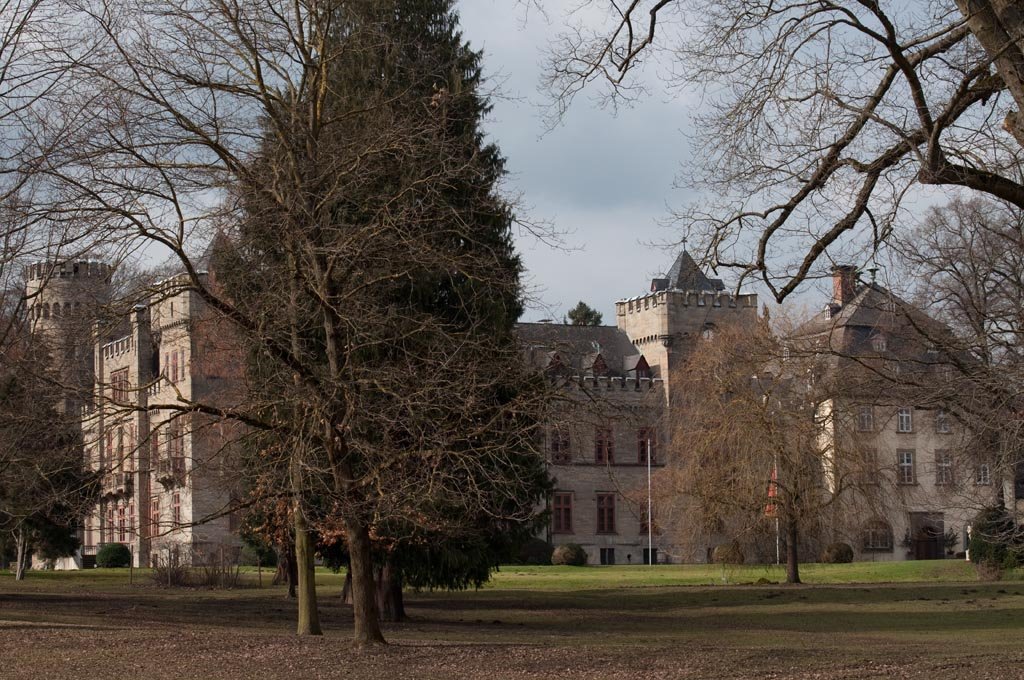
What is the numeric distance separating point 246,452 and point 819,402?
20775 mm

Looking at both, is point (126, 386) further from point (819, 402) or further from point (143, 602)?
point (819, 402)

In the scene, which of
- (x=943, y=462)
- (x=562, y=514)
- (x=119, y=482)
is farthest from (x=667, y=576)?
(x=119, y=482)

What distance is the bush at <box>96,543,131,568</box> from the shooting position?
4891 cm

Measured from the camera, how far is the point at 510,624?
2267 cm

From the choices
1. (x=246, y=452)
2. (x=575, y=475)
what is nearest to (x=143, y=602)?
(x=246, y=452)

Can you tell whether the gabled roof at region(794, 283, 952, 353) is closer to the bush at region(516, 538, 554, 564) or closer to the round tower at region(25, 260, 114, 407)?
the round tower at region(25, 260, 114, 407)

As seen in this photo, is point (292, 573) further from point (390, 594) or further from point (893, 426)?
point (893, 426)

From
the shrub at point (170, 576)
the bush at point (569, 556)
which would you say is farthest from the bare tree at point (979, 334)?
the bush at point (569, 556)

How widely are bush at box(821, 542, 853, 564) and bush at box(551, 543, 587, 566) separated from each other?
10.6 m

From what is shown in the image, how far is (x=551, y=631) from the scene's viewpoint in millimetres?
21094

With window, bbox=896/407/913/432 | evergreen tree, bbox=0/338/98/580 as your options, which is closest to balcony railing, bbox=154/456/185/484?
evergreen tree, bbox=0/338/98/580

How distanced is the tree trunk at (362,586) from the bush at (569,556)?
38.9 m

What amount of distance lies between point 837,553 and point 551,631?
105 ft

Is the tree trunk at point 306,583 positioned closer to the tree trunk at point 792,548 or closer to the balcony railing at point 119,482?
the balcony railing at point 119,482
